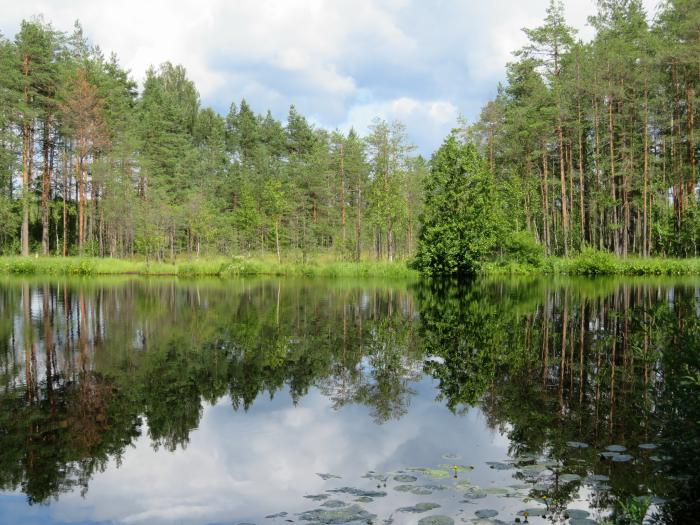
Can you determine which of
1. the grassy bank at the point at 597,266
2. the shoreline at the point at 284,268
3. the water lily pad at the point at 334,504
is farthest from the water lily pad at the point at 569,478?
the grassy bank at the point at 597,266

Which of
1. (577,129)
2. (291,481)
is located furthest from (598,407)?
(577,129)

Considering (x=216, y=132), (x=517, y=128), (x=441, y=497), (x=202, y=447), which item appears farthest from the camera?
(x=216, y=132)

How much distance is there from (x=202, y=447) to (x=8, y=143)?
193 ft

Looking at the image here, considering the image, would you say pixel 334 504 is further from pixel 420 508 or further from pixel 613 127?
pixel 613 127

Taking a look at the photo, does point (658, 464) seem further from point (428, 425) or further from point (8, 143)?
point (8, 143)

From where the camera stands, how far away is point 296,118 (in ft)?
280

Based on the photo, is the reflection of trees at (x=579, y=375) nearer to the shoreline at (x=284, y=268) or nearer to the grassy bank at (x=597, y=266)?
the grassy bank at (x=597, y=266)

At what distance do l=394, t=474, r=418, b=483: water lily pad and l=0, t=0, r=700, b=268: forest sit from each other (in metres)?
38.3

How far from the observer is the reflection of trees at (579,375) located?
618cm

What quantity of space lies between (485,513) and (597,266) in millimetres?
42809

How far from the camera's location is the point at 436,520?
17.6 ft

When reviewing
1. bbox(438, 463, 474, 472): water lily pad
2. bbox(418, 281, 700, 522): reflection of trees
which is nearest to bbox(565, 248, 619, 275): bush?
bbox(418, 281, 700, 522): reflection of trees

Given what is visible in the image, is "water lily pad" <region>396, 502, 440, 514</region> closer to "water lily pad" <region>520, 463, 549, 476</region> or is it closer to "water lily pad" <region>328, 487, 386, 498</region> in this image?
"water lily pad" <region>328, 487, 386, 498</region>

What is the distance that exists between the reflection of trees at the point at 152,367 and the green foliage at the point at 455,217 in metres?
19.5
